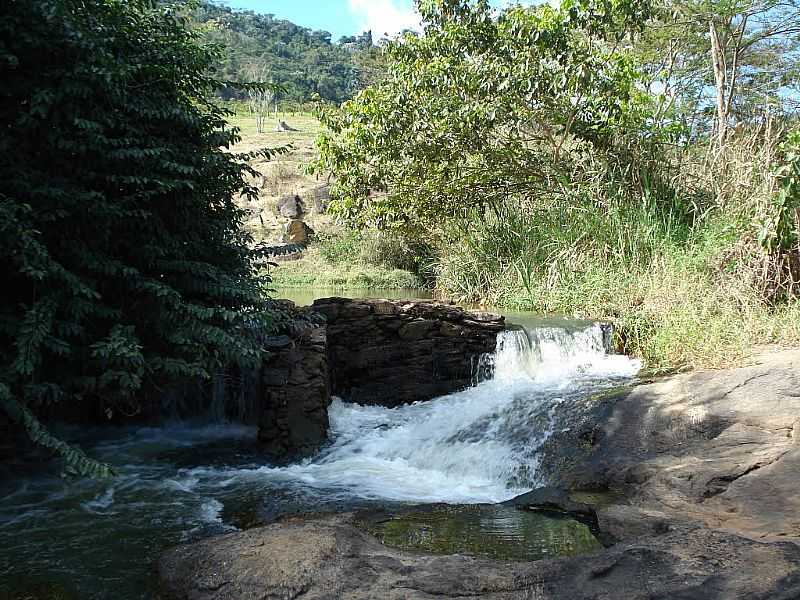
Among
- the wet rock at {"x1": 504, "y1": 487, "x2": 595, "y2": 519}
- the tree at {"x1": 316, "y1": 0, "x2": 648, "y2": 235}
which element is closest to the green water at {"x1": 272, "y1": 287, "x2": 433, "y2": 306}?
the tree at {"x1": 316, "y1": 0, "x2": 648, "y2": 235}

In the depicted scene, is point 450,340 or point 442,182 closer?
point 450,340

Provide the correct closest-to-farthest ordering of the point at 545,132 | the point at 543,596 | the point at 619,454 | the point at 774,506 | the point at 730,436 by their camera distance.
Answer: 1. the point at 543,596
2. the point at 774,506
3. the point at 730,436
4. the point at 619,454
5. the point at 545,132

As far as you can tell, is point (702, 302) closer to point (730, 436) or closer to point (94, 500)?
point (730, 436)

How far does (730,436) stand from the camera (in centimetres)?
486

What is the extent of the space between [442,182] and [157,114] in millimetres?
7503

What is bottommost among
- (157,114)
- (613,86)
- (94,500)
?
(94,500)

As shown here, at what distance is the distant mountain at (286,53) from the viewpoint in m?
61.7

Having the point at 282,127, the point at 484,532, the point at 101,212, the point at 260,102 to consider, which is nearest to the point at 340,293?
the point at 101,212

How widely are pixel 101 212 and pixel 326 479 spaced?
8.59ft

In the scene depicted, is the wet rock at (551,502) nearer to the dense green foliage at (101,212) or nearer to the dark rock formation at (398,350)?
the dense green foliage at (101,212)

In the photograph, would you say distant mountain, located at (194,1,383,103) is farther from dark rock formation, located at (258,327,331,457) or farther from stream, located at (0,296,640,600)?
dark rock formation, located at (258,327,331,457)

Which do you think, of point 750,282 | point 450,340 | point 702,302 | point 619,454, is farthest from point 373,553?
point 750,282

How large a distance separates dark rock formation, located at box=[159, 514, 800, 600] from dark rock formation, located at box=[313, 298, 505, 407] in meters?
4.57

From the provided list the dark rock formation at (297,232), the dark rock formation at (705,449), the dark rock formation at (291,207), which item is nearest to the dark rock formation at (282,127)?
the dark rock formation at (291,207)
